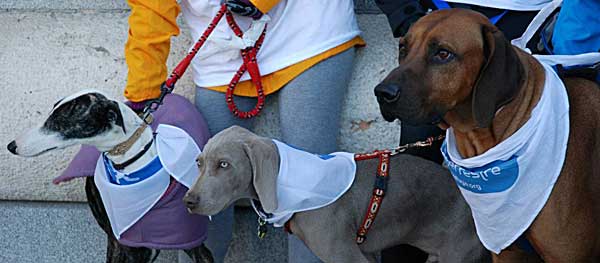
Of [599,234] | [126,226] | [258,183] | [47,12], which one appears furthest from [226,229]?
[599,234]

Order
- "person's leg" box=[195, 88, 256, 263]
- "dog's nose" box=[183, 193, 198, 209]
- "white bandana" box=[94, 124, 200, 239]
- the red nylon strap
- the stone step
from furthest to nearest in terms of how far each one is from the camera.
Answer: the stone step, "person's leg" box=[195, 88, 256, 263], "white bandana" box=[94, 124, 200, 239], the red nylon strap, "dog's nose" box=[183, 193, 198, 209]

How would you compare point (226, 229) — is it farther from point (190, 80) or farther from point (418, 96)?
point (418, 96)

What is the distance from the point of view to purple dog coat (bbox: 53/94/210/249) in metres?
3.92

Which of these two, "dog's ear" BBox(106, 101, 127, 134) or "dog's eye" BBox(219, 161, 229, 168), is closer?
"dog's eye" BBox(219, 161, 229, 168)

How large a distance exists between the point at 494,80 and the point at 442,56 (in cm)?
17

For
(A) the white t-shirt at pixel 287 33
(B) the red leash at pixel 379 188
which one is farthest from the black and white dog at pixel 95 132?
(B) the red leash at pixel 379 188

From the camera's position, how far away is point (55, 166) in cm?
466

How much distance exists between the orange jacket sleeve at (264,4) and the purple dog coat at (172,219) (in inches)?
21.5

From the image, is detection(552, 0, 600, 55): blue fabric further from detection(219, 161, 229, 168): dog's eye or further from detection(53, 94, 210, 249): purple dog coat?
detection(53, 94, 210, 249): purple dog coat

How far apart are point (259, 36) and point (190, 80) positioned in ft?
2.07

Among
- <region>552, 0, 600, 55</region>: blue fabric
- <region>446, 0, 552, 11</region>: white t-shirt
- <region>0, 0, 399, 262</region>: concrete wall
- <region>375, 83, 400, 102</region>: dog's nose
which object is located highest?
<region>375, 83, 400, 102</region>: dog's nose

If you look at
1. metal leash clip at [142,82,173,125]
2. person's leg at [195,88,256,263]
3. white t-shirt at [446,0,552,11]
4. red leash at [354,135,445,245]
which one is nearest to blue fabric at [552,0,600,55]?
white t-shirt at [446,0,552,11]

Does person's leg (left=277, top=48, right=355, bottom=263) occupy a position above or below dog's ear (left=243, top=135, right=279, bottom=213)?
below

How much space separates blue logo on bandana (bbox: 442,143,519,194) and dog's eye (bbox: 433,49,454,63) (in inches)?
15.0
